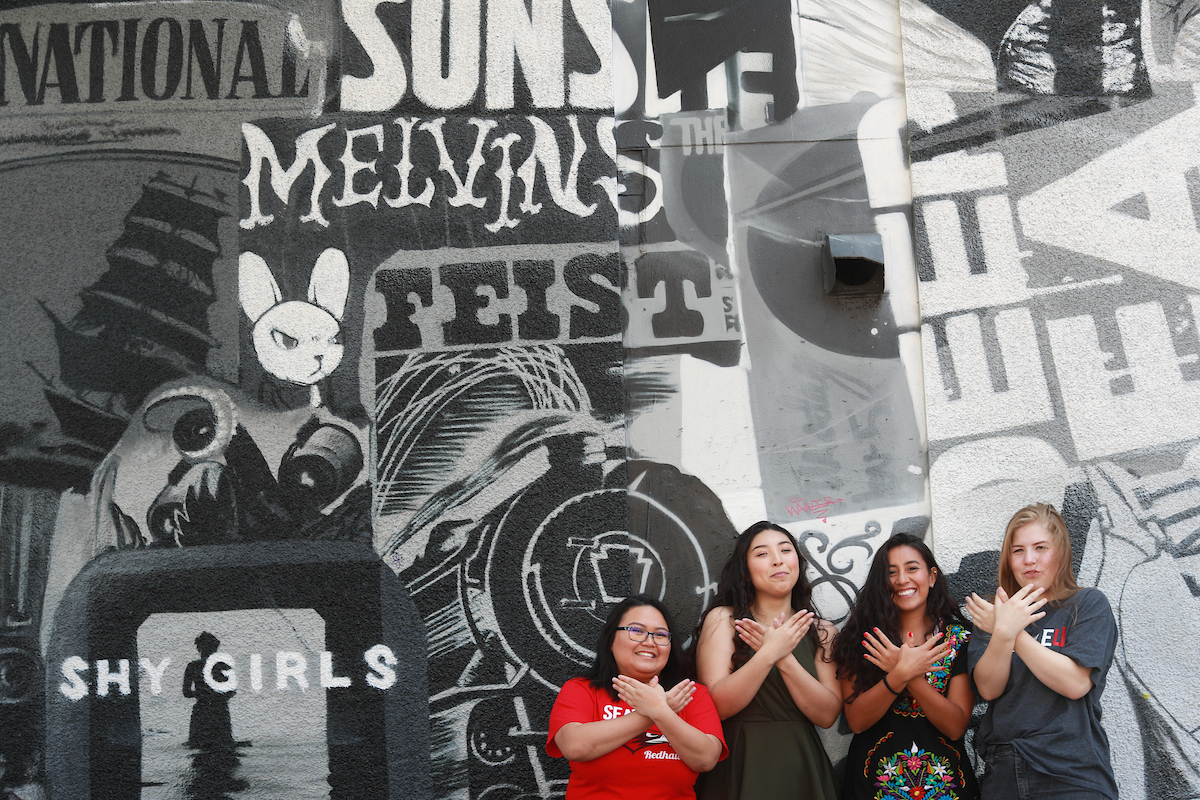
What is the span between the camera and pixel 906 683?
3494 millimetres

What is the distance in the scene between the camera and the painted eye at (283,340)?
4.48 meters

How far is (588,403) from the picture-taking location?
176 inches

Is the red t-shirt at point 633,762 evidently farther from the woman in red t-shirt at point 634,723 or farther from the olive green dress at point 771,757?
the olive green dress at point 771,757

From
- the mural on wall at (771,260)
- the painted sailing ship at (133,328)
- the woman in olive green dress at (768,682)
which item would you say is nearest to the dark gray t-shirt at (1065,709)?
the woman in olive green dress at (768,682)

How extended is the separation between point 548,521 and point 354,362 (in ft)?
4.19

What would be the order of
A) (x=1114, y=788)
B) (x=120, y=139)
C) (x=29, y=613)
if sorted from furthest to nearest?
(x=120, y=139), (x=29, y=613), (x=1114, y=788)

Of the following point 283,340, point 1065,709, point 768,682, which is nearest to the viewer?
point 1065,709

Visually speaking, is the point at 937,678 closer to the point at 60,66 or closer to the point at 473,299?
the point at 473,299

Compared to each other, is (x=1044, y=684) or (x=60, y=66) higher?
(x=60, y=66)

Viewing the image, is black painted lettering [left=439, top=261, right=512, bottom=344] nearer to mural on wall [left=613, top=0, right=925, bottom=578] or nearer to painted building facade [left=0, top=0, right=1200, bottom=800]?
painted building facade [left=0, top=0, right=1200, bottom=800]

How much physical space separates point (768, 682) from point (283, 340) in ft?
9.41

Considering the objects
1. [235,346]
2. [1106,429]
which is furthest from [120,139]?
[1106,429]

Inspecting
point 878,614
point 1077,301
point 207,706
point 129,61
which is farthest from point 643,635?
point 129,61

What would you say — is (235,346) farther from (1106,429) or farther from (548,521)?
(1106,429)
